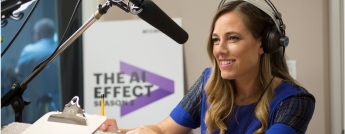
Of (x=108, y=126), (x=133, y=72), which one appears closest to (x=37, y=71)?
(x=108, y=126)

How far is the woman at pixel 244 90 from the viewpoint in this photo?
1.23m

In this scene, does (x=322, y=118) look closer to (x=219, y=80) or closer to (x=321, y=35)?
(x=321, y=35)

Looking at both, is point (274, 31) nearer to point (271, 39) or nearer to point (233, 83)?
point (271, 39)

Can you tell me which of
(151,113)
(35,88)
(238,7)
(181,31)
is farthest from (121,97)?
(181,31)

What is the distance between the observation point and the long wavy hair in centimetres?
126

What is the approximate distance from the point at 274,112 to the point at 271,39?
0.78 feet

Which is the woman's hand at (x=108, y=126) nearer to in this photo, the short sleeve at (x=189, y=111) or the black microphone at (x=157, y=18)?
the black microphone at (x=157, y=18)

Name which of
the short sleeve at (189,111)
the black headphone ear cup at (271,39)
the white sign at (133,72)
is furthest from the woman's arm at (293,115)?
the white sign at (133,72)

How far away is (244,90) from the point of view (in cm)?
138

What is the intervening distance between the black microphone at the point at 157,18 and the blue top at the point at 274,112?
0.44m

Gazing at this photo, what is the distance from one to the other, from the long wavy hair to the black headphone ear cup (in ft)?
0.12

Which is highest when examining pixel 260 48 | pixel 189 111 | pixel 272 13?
pixel 272 13

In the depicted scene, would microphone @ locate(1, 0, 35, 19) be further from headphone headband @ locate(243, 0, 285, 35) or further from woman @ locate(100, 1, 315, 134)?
headphone headband @ locate(243, 0, 285, 35)

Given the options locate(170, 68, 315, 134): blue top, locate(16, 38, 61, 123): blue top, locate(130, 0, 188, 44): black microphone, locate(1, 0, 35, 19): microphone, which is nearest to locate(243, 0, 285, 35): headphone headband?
locate(170, 68, 315, 134): blue top
